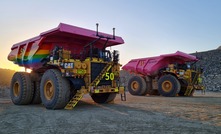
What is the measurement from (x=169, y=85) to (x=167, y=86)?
18 centimetres

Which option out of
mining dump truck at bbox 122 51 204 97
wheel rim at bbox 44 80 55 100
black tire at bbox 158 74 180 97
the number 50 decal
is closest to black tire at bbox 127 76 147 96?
mining dump truck at bbox 122 51 204 97

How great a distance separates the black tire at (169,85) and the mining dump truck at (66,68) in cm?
547

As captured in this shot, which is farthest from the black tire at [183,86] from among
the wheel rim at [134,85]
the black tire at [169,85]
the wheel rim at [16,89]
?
the wheel rim at [16,89]

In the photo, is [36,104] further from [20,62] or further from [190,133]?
[190,133]

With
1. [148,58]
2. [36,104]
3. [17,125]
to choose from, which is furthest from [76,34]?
[148,58]

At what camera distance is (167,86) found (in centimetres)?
1427

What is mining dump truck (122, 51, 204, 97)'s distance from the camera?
14.1 metres

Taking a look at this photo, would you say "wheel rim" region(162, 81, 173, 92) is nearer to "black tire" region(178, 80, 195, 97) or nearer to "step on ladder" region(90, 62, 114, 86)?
"black tire" region(178, 80, 195, 97)

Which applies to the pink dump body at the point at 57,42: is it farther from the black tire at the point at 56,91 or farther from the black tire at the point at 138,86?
the black tire at the point at 138,86

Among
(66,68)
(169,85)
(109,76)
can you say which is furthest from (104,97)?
(169,85)

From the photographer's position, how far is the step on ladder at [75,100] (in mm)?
7426

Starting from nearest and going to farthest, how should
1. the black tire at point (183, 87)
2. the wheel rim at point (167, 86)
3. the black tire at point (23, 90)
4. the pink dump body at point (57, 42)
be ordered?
the pink dump body at point (57, 42)
the black tire at point (23, 90)
the wheel rim at point (167, 86)
the black tire at point (183, 87)

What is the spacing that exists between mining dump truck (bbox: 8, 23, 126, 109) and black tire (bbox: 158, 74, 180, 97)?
18.0ft

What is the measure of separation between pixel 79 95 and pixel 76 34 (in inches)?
87.9
